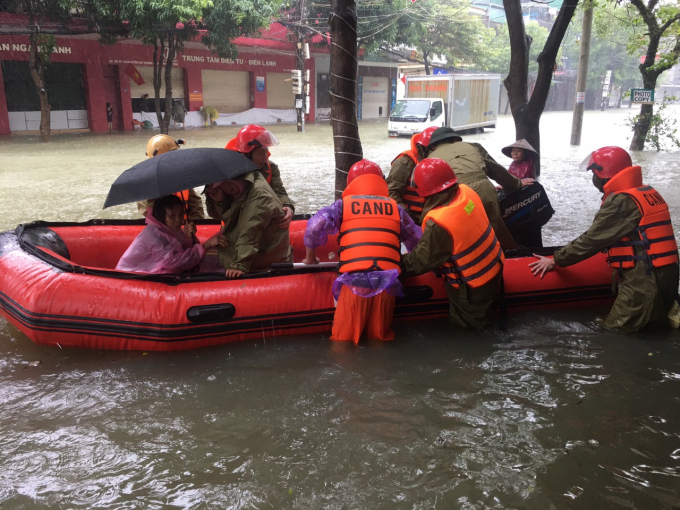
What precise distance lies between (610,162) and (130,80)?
68.9 ft

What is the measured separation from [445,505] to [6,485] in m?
2.11

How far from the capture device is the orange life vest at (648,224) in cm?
385

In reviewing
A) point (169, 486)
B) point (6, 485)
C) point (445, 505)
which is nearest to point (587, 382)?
point (445, 505)

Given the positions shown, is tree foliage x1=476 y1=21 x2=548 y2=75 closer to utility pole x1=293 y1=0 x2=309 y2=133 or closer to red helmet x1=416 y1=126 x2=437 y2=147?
utility pole x1=293 y1=0 x2=309 y2=133

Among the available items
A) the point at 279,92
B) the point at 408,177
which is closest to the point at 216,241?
the point at 408,177

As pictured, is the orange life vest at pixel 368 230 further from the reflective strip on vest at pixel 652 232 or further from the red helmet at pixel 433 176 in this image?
the reflective strip on vest at pixel 652 232

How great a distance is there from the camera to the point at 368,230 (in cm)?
371

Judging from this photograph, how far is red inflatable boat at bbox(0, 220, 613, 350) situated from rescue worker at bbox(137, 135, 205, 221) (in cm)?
74

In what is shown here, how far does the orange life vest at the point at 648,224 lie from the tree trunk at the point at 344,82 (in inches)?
96.0

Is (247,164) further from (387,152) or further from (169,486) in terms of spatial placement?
(387,152)

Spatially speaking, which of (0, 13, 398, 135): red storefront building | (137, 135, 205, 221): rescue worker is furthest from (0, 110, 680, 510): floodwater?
(0, 13, 398, 135): red storefront building

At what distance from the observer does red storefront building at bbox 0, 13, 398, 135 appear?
18438 mm

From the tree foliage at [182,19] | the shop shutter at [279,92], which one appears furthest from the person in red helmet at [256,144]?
the shop shutter at [279,92]

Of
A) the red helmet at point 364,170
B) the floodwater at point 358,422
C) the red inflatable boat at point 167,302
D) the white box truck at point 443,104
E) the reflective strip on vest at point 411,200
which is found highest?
the white box truck at point 443,104
